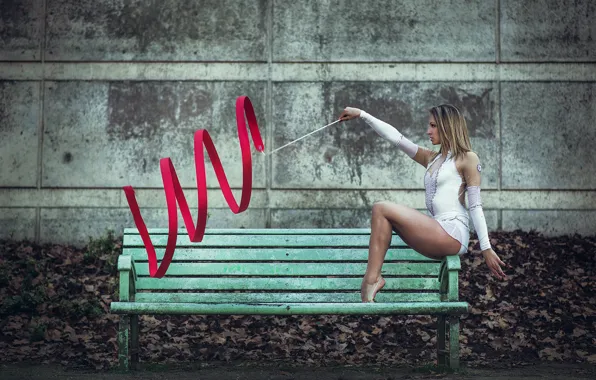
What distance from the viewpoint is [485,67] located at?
9.27m

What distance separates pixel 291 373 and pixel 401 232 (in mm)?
1229

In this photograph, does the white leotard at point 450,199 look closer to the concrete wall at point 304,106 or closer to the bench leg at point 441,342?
the bench leg at point 441,342

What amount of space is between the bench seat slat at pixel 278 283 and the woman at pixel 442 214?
254 mm

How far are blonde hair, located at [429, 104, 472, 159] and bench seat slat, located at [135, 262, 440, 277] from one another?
33.7 inches

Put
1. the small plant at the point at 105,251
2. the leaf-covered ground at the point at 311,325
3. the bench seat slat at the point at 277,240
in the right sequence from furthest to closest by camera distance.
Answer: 1. the small plant at the point at 105,251
2. the leaf-covered ground at the point at 311,325
3. the bench seat slat at the point at 277,240

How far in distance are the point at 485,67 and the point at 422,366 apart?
471 cm

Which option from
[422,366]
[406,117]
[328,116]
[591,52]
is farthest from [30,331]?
[591,52]

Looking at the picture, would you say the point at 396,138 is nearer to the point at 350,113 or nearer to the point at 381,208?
the point at 350,113

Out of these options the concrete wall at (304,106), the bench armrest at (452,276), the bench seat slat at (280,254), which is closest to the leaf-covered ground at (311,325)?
the bench armrest at (452,276)

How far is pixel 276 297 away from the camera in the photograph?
576 centimetres

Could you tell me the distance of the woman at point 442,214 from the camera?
5418mm

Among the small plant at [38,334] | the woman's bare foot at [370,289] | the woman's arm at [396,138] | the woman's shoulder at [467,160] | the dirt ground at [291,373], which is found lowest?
the dirt ground at [291,373]

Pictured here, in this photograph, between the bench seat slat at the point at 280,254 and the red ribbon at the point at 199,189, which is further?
the bench seat slat at the point at 280,254

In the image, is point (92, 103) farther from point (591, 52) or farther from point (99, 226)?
point (591, 52)
